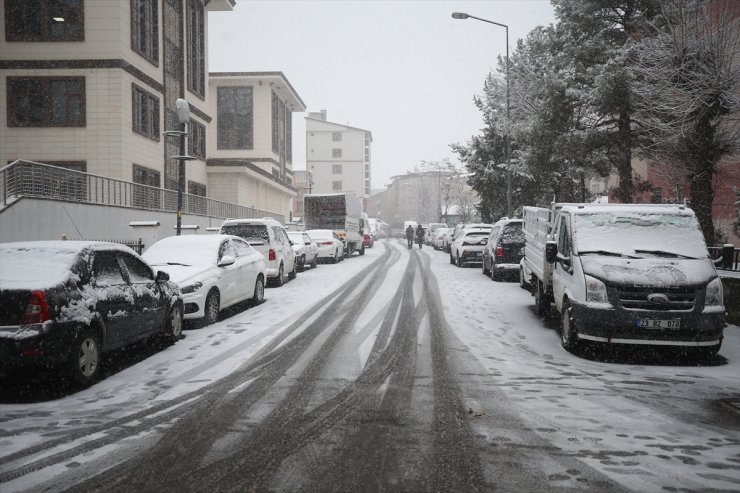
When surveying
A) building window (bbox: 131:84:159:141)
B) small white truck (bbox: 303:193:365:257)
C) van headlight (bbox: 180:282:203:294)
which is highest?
building window (bbox: 131:84:159:141)

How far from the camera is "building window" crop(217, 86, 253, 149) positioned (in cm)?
4953

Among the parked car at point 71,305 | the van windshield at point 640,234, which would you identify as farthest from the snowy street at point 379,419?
the van windshield at point 640,234

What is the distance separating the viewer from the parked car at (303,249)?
76.4ft

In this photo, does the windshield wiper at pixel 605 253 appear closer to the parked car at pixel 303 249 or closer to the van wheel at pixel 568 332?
the van wheel at pixel 568 332

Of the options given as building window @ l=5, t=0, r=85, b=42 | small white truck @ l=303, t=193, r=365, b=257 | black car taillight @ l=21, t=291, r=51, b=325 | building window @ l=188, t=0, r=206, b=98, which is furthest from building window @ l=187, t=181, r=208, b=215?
black car taillight @ l=21, t=291, r=51, b=325

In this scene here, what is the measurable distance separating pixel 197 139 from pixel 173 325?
2822cm

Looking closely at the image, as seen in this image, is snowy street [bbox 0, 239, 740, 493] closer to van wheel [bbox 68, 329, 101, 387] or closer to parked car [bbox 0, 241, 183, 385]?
van wheel [bbox 68, 329, 101, 387]

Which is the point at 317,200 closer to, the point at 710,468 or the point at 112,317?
the point at 112,317

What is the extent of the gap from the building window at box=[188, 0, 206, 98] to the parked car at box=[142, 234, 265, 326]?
23.6 m

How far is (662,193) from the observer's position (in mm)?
27484

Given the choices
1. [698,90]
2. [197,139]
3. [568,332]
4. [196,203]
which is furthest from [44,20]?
[568,332]

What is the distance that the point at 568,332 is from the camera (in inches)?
341

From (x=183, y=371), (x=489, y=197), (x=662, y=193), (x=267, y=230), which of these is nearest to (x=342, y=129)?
(x=489, y=197)

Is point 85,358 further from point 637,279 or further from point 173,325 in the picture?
point 637,279
